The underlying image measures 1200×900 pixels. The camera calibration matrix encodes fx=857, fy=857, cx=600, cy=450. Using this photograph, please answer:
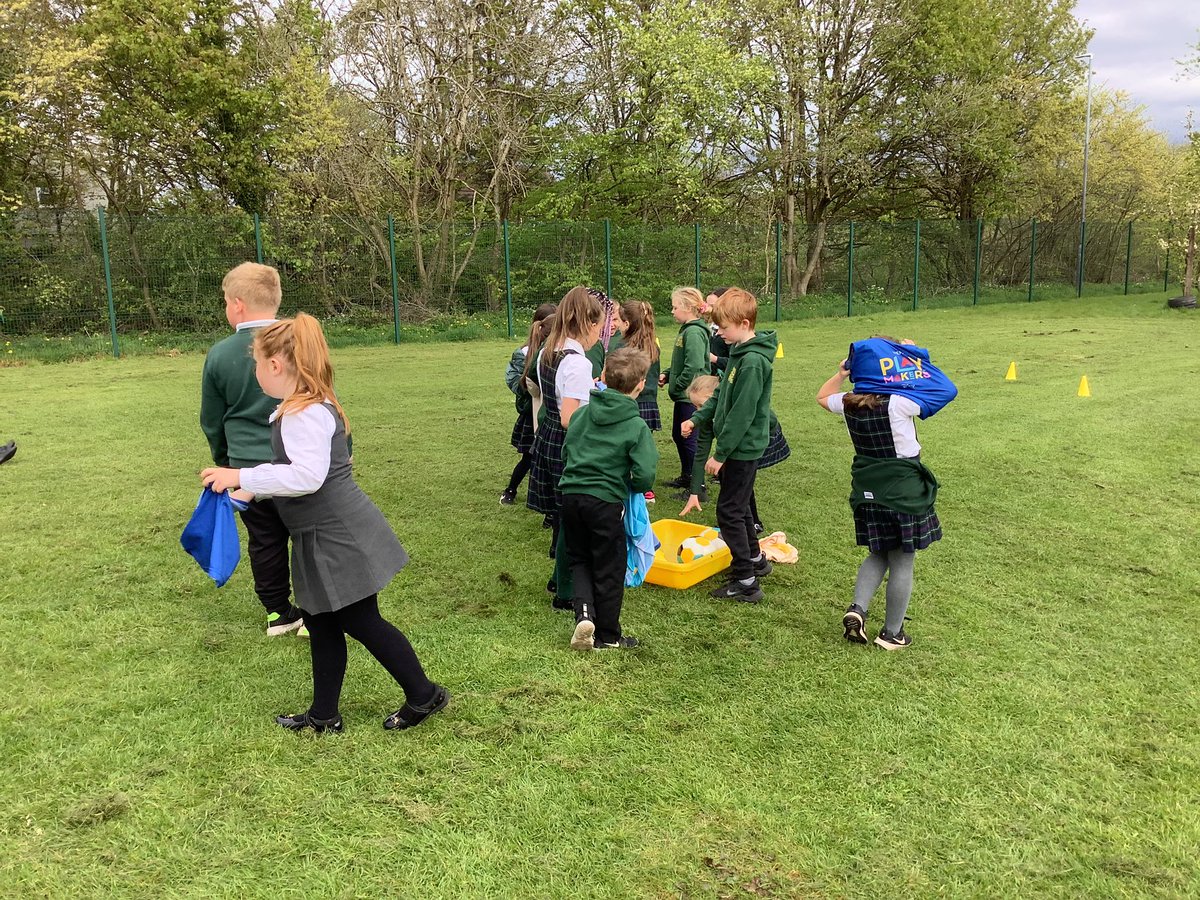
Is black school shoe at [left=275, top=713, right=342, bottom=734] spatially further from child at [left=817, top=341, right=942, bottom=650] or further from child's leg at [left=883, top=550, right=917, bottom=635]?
child's leg at [left=883, top=550, right=917, bottom=635]

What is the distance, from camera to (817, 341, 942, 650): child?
143 inches

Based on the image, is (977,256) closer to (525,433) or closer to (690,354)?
(690,354)

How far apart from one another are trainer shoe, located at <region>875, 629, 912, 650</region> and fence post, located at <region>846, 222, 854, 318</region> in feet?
63.5

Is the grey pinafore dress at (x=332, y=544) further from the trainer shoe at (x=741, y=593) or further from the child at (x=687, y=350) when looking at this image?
the child at (x=687, y=350)

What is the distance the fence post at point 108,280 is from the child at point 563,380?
13240mm

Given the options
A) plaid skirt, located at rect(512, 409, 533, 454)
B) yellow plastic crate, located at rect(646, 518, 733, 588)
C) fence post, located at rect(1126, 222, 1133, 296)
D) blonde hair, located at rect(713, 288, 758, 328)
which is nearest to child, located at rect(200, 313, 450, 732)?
yellow plastic crate, located at rect(646, 518, 733, 588)

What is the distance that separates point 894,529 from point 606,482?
4.19 feet

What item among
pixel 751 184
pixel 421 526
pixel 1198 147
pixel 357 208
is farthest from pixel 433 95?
pixel 1198 147

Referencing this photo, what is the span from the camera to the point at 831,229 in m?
23.2

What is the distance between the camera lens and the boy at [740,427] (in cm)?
443

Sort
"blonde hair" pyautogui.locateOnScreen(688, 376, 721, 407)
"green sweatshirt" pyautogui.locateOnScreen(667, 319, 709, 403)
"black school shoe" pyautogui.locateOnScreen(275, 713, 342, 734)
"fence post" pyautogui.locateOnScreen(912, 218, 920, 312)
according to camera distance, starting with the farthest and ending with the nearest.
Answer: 1. "fence post" pyautogui.locateOnScreen(912, 218, 920, 312)
2. "green sweatshirt" pyautogui.locateOnScreen(667, 319, 709, 403)
3. "blonde hair" pyautogui.locateOnScreen(688, 376, 721, 407)
4. "black school shoe" pyautogui.locateOnScreen(275, 713, 342, 734)

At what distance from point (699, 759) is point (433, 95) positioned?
61.3 feet

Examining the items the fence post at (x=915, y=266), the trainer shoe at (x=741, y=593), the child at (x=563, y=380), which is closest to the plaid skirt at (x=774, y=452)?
the trainer shoe at (x=741, y=593)

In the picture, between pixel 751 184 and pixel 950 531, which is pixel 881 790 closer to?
pixel 950 531
